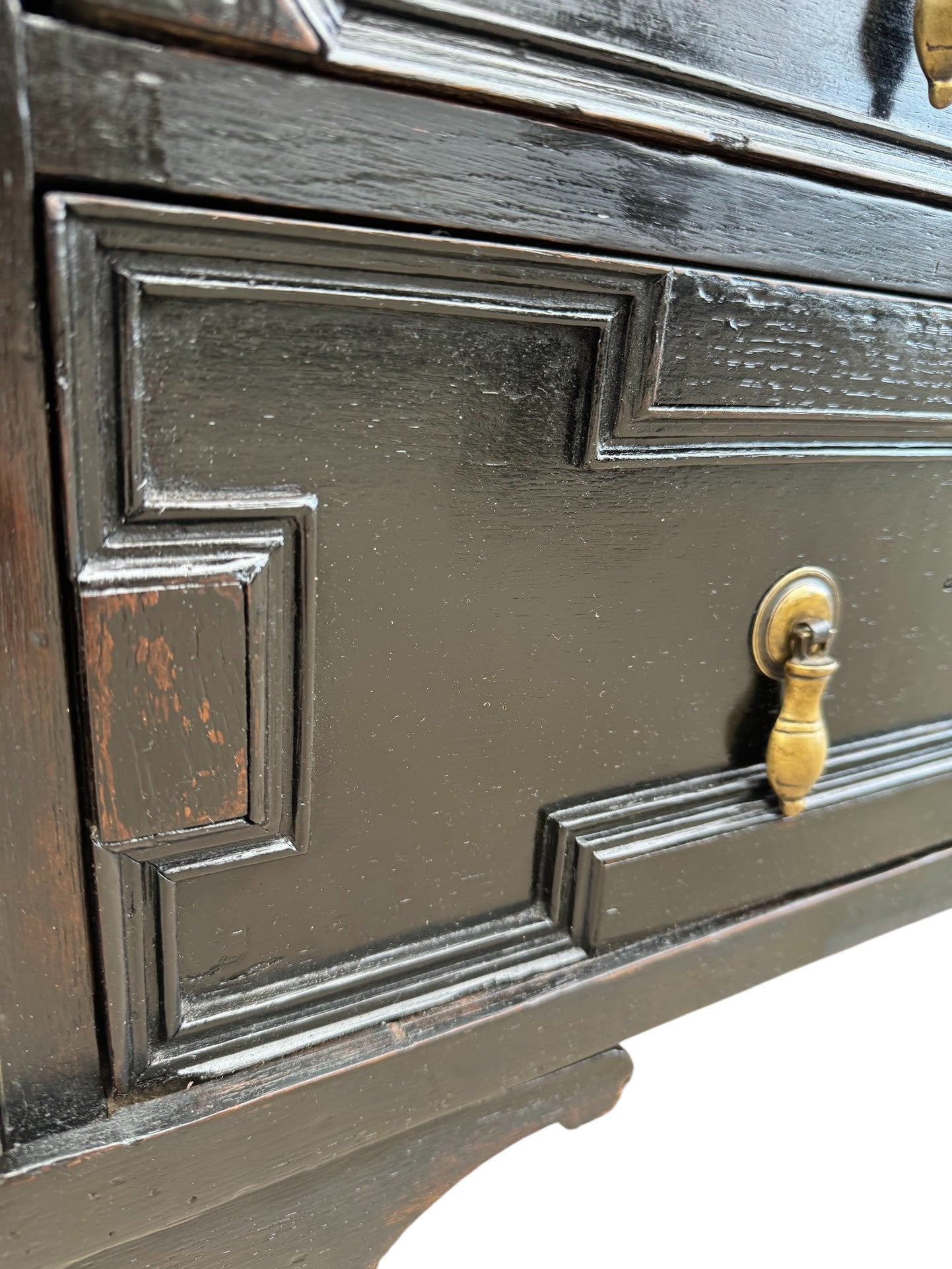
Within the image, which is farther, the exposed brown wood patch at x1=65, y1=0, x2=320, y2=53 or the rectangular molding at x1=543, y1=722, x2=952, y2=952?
the rectangular molding at x1=543, y1=722, x2=952, y2=952

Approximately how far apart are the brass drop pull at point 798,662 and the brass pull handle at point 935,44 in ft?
0.67

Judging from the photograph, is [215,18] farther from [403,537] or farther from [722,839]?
[722,839]

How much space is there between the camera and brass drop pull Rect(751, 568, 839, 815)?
39 centimetres

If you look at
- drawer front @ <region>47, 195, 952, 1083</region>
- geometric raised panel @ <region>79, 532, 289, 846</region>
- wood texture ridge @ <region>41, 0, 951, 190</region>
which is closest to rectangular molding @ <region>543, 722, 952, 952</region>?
drawer front @ <region>47, 195, 952, 1083</region>

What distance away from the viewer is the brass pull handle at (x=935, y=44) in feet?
0.96

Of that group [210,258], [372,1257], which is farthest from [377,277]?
[372,1257]

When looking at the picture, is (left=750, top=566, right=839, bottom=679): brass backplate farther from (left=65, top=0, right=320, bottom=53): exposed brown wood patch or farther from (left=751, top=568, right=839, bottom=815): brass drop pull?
(left=65, top=0, right=320, bottom=53): exposed brown wood patch

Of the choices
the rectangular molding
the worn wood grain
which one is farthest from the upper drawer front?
the rectangular molding

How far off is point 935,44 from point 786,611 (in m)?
0.24

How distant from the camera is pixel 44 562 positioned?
0.23 metres

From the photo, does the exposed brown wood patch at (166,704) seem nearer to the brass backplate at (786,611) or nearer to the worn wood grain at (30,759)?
the worn wood grain at (30,759)

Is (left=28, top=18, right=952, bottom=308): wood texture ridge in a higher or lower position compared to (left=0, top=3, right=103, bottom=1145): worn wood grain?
higher

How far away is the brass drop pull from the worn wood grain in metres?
0.32

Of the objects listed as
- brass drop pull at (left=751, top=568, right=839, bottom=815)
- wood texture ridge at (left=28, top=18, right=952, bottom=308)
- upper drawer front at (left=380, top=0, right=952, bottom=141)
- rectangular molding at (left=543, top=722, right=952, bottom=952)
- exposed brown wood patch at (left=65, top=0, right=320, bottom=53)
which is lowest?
rectangular molding at (left=543, top=722, right=952, bottom=952)
